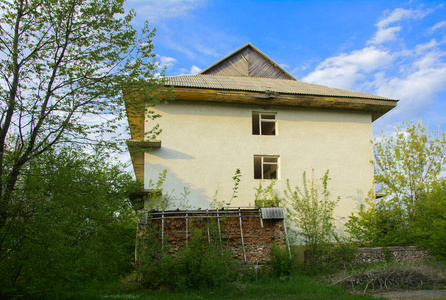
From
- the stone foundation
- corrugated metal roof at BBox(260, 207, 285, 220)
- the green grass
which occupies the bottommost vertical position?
the green grass

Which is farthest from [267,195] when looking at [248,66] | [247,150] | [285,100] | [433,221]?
[248,66]

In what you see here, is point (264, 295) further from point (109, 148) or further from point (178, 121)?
point (178, 121)

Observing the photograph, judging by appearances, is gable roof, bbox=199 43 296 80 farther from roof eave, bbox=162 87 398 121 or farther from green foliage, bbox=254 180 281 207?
green foliage, bbox=254 180 281 207

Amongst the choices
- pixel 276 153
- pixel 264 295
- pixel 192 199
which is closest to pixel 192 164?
pixel 192 199

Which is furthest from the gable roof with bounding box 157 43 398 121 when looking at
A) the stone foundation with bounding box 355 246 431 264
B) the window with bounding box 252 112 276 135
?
the stone foundation with bounding box 355 246 431 264

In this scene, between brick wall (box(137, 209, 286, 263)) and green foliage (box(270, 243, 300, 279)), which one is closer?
green foliage (box(270, 243, 300, 279))

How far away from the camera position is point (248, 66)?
2086cm

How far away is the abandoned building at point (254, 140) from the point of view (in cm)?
1532

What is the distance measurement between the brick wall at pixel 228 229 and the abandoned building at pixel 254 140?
12.7ft

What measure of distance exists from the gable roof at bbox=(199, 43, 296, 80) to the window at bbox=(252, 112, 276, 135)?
11.8ft

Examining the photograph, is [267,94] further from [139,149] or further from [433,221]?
[139,149]

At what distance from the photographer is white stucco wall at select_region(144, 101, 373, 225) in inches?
603

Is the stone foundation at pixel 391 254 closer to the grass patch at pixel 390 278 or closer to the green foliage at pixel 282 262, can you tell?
the grass patch at pixel 390 278

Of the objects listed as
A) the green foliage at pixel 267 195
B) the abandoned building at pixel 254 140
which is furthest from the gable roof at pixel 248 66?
the green foliage at pixel 267 195
